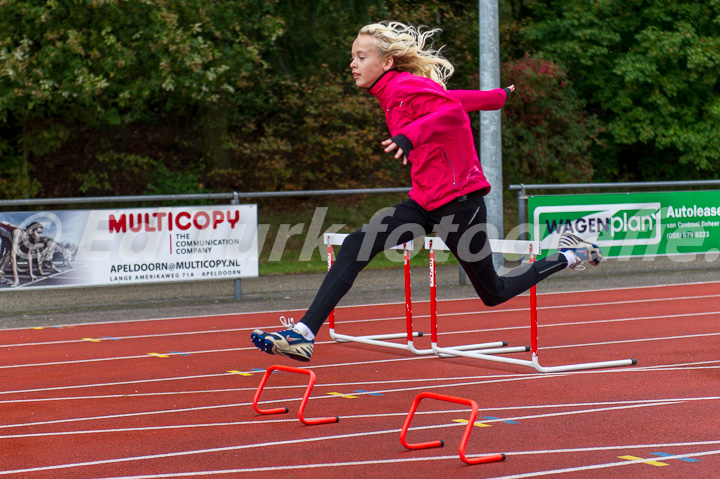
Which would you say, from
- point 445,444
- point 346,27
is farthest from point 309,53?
point 445,444

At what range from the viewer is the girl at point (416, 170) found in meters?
5.66

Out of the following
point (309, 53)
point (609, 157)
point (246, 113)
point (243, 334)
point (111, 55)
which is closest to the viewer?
point (243, 334)

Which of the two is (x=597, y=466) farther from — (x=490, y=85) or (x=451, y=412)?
(x=490, y=85)

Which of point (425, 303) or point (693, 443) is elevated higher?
point (693, 443)

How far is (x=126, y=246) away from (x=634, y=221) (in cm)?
820

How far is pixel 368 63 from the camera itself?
5.92 m

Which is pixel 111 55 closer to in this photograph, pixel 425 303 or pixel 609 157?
pixel 425 303

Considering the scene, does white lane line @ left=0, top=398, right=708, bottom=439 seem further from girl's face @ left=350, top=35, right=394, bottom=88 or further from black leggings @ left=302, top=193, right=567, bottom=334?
girl's face @ left=350, top=35, right=394, bottom=88

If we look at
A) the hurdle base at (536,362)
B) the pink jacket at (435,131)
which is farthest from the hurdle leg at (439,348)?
the pink jacket at (435,131)

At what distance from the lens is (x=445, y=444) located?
5898 millimetres

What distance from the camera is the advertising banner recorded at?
13.0 m

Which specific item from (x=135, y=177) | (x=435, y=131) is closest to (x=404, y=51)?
(x=435, y=131)

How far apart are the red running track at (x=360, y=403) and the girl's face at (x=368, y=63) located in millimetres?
2244

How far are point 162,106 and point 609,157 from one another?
12839mm
